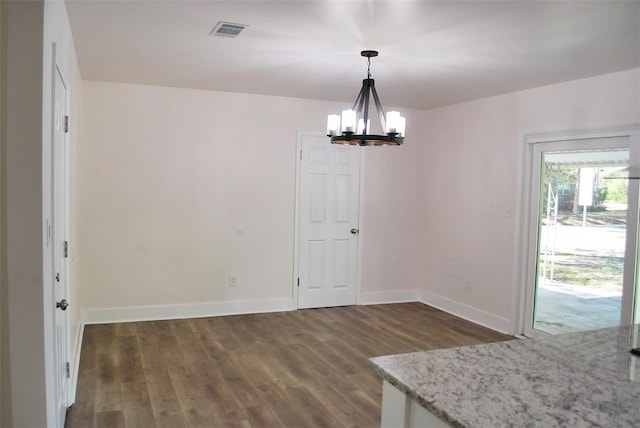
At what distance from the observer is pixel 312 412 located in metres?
3.26

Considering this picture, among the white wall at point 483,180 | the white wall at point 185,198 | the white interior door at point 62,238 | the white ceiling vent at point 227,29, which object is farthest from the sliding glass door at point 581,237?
the white interior door at point 62,238

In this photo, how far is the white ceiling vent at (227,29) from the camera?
3.08 m

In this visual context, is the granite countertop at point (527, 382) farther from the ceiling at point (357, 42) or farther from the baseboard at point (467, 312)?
the baseboard at point (467, 312)

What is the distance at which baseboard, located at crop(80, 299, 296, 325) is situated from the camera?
5.09 m

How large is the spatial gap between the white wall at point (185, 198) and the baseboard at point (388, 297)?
97cm

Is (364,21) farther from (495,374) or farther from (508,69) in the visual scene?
(495,374)

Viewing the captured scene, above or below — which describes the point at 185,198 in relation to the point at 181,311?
above

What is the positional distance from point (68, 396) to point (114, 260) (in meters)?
2.16

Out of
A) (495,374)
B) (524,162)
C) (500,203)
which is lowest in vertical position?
(495,374)

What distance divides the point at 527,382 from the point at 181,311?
455 centimetres

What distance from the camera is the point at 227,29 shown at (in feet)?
10.4

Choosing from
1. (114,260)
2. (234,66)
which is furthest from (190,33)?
(114,260)
